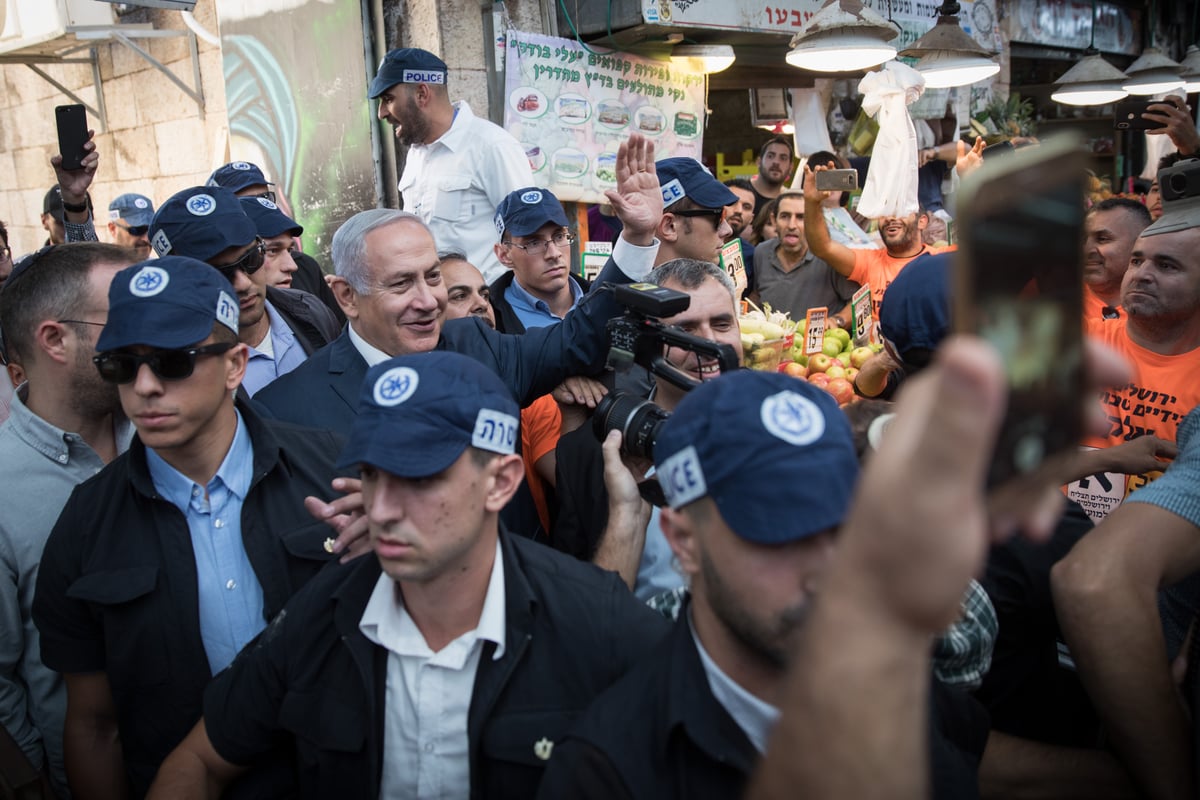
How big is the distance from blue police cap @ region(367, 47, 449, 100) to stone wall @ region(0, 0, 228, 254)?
365 cm

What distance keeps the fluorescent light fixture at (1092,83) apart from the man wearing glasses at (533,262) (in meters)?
7.07

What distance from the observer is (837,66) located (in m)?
5.64

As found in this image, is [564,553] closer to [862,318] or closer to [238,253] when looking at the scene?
[238,253]

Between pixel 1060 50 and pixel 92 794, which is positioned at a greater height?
pixel 1060 50

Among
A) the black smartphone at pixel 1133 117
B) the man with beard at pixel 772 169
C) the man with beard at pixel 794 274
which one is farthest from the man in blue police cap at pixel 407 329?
the man with beard at pixel 772 169

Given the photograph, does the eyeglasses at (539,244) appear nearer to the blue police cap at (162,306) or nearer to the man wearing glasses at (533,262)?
the man wearing glasses at (533,262)

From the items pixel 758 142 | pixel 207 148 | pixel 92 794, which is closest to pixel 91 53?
pixel 207 148

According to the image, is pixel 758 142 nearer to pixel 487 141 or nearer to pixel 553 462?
pixel 487 141

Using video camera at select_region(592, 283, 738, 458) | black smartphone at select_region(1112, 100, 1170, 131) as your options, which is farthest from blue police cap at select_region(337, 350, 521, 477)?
black smartphone at select_region(1112, 100, 1170, 131)

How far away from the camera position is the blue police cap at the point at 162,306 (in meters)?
2.02

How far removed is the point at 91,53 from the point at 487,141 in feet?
20.8

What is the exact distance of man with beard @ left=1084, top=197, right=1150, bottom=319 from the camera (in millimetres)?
3977

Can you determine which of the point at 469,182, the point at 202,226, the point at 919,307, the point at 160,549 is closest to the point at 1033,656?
the point at 919,307

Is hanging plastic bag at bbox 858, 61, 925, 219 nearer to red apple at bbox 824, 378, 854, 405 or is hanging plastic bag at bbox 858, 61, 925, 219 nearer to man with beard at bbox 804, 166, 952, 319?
man with beard at bbox 804, 166, 952, 319
